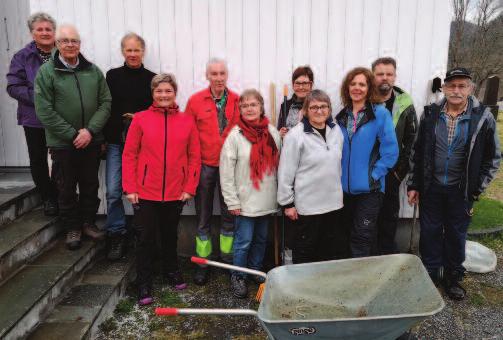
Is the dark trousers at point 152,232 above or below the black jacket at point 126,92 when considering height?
below

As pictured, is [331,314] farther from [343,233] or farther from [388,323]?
[343,233]

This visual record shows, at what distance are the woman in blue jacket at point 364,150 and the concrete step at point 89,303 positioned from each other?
2.10 metres

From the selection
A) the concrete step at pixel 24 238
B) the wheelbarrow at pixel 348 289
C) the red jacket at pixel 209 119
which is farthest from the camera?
the red jacket at pixel 209 119

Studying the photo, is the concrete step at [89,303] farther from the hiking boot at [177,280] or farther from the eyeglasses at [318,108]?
the eyeglasses at [318,108]

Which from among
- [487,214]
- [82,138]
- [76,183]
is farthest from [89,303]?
[487,214]

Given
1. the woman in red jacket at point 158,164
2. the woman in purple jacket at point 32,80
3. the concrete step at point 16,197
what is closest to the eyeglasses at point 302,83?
the woman in red jacket at point 158,164

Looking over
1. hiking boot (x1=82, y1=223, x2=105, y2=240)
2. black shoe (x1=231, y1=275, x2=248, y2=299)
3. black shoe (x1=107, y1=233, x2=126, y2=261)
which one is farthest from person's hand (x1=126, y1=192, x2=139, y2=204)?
black shoe (x1=231, y1=275, x2=248, y2=299)

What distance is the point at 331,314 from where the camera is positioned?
2.73 meters

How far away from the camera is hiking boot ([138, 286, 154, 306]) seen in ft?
11.8

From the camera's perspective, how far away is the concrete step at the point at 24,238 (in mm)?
3172

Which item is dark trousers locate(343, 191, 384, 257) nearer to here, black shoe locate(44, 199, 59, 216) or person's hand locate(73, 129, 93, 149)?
person's hand locate(73, 129, 93, 149)

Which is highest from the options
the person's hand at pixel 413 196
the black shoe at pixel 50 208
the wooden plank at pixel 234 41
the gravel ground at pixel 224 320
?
the wooden plank at pixel 234 41

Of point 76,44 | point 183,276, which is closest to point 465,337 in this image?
point 183,276

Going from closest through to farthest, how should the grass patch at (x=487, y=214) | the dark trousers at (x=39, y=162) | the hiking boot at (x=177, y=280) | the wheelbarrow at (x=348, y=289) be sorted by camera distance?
the wheelbarrow at (x=348, y=289) < the dark trousers at (x=39, y=162) < the hiking boot at (x=177, y=280) < the grass patch at (x=487, y=214)
